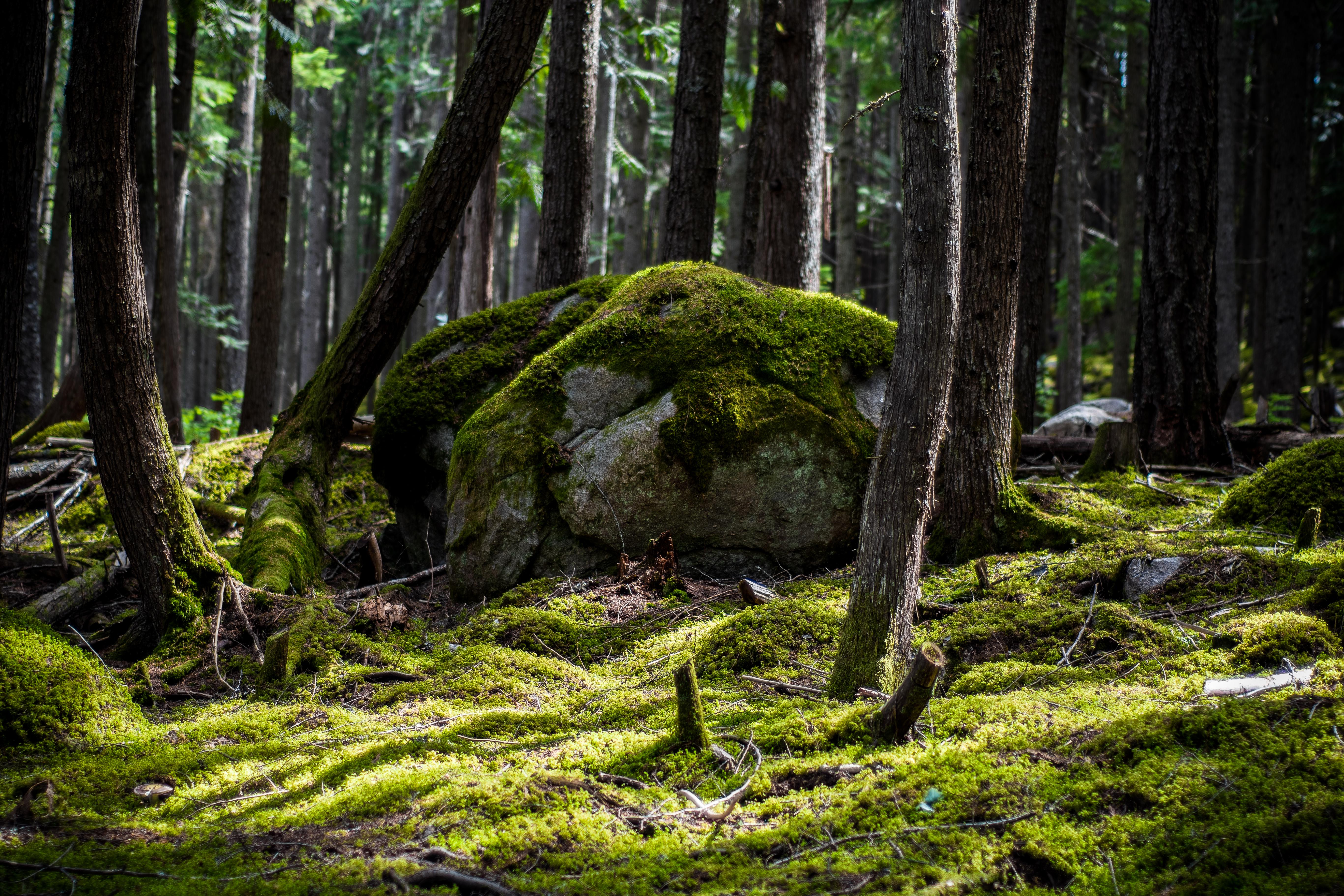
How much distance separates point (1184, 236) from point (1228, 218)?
964cm

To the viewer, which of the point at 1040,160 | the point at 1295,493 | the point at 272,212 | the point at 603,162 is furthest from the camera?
the point at 603,162

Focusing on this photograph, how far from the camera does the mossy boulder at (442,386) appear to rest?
22.2 ft

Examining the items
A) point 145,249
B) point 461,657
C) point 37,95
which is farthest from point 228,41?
point 461,657

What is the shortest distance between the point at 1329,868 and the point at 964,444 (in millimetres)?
3598

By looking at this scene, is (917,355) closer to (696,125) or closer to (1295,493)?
(1295,493)

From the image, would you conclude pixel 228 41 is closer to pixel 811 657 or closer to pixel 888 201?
pixel 811 657

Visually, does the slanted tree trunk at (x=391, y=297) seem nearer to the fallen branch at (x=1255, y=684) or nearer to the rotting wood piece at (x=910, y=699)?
the rotting wood piece at (x=910, y=699)

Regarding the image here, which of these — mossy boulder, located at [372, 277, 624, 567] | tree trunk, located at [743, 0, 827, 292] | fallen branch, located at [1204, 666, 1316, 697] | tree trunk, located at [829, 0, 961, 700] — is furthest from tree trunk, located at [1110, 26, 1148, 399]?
tree trunk, located at [829, 0, 961, 700]

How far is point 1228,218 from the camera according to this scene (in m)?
14.8

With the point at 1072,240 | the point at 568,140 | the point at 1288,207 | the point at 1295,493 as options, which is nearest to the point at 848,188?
the point at 1072,240

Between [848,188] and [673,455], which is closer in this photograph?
[673,455]

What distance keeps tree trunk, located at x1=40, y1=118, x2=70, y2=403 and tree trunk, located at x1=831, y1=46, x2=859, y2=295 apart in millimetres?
17075

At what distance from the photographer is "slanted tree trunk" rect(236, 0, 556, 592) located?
239 inches

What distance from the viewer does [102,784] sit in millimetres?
3010
